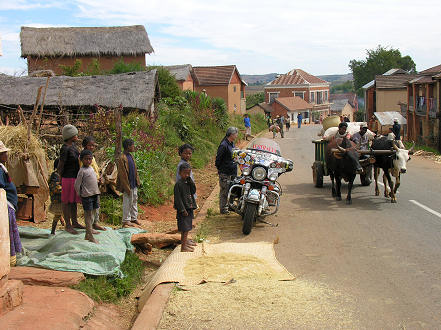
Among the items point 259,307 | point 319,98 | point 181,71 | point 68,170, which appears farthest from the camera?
point 319,98

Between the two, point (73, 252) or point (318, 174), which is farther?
point (318, 174)

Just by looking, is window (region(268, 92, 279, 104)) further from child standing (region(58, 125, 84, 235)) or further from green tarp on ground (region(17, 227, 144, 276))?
green tarp on ground (region(17, 227, 144, 276))

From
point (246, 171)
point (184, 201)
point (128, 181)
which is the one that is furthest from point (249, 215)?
point (128, 181)

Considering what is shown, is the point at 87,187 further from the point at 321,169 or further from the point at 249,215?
the point at 321,169

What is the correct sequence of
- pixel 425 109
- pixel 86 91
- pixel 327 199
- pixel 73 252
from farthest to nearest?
pixel 425 109
pixel 86 91
pixel 327 199
pixel 73 252

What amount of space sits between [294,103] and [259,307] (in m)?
78.5

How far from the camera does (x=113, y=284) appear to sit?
7203 mm

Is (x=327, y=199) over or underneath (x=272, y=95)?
underneath

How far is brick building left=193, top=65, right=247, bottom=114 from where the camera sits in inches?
2210

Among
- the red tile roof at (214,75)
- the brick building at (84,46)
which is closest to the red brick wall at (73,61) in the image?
the brick building at (84,46)

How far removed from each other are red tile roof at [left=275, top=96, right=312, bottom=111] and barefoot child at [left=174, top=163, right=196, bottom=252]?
7208 cm

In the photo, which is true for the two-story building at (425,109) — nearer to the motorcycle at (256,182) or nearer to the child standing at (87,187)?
the motorcycle at (256,182)

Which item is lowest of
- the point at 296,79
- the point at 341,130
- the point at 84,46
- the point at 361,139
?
the point at 361,139

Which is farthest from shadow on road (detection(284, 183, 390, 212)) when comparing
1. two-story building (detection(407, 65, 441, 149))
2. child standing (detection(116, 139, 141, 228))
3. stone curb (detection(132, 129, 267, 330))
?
two-story building (detection(407, 65, 441, 149))
